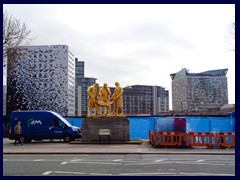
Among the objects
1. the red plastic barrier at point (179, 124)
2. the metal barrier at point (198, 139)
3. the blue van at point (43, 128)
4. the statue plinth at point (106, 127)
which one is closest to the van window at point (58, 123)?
the blue van at point (43, 128)

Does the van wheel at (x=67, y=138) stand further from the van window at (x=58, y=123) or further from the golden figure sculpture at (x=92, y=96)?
the golden figure sculpture at (x=92, y=96)

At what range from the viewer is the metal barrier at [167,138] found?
21.7m

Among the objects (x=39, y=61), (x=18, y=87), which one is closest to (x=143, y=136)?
(x=18, y=87)

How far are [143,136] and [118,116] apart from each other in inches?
225

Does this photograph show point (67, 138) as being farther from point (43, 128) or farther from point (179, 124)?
point (179, 124)

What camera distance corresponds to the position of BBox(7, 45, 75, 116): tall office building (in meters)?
132

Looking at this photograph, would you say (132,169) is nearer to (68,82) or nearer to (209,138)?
(209,138)

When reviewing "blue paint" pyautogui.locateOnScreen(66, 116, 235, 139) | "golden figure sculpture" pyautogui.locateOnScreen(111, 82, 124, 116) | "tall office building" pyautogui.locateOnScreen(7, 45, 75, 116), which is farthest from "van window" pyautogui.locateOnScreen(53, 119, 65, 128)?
"tall office building" pyautogui.locateOnScreen(7, 45, 75, 116)

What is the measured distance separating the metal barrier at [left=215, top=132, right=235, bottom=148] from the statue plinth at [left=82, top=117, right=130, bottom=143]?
7113 mm

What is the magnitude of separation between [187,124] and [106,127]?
6039mm

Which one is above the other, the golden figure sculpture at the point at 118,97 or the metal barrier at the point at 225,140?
the golden figure sculpture at the point at 118,97

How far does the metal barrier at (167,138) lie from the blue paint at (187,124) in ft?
1.79

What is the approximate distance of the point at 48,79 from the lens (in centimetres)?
14775

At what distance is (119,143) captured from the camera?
24953 millimetres
